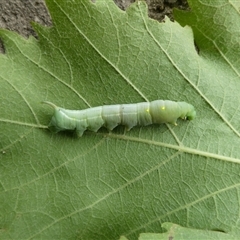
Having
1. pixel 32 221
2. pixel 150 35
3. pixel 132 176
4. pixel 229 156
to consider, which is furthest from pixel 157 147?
pixel 32 221

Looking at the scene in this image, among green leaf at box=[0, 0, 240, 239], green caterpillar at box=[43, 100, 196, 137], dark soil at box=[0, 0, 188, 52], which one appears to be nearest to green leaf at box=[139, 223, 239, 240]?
green leaf at box=[0, 0, 240, 239]

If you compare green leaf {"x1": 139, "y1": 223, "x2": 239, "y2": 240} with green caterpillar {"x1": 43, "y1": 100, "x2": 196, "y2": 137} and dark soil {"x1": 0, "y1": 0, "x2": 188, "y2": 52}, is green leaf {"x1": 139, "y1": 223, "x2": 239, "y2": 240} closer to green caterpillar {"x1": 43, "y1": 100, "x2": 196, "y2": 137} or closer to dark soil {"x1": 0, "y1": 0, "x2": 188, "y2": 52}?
green caterpillar {"x1": 43, "y1": 100, "x2": 196, "y2": 137}

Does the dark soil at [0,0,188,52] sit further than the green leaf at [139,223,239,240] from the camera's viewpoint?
Yes

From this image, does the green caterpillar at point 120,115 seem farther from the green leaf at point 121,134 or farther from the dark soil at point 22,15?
the dark soil at point 22,15

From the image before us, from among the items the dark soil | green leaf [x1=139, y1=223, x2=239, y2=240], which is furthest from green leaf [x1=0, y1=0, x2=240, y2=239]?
the dark soil

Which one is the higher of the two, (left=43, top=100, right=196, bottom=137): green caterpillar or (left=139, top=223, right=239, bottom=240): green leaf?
(left=43, top=100, right=196, bottom=137): green caterpillar

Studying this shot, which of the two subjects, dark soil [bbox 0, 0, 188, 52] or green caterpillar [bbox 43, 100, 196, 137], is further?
dark soil [bbox 0, 0, 188, 52]
